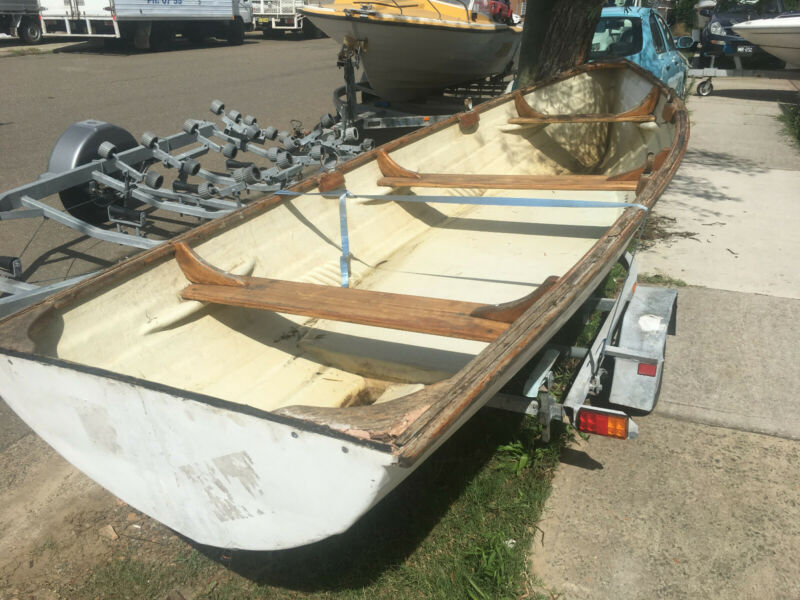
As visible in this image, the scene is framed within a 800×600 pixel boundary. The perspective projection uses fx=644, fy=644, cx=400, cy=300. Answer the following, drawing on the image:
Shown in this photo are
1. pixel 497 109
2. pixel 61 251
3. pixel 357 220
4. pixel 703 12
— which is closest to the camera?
pixel 357 220

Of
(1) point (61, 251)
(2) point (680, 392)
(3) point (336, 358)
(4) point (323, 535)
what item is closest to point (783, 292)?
(2) point (680, 392)

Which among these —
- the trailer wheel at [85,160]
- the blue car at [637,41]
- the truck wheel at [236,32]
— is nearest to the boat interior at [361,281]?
the trailer wheel at [85,160]

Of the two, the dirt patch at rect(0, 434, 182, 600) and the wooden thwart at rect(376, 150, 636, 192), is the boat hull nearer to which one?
the wooden thwart at rect(376, 150, 636, 192)

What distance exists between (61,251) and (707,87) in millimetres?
13723

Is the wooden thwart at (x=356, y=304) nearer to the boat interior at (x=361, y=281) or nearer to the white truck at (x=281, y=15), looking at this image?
the boat interior at (x=361, y=281)

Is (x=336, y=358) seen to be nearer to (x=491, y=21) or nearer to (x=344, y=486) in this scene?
(x=344, y=486)

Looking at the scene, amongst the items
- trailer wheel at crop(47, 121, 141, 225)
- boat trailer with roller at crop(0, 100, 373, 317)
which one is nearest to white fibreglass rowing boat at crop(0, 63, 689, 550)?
boat trailer with roller at crop(0, 100, 373, 317)

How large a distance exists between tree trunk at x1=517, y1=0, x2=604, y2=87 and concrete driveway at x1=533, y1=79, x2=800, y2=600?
286 cm

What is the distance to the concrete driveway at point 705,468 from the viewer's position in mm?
2627

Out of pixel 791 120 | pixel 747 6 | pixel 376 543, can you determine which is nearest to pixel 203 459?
pixel 376 543

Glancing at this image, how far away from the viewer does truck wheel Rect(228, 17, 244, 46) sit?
67.5 ft

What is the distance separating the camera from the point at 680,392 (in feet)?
12.4

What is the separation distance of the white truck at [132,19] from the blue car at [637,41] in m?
12.5

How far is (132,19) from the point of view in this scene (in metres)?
16.7
